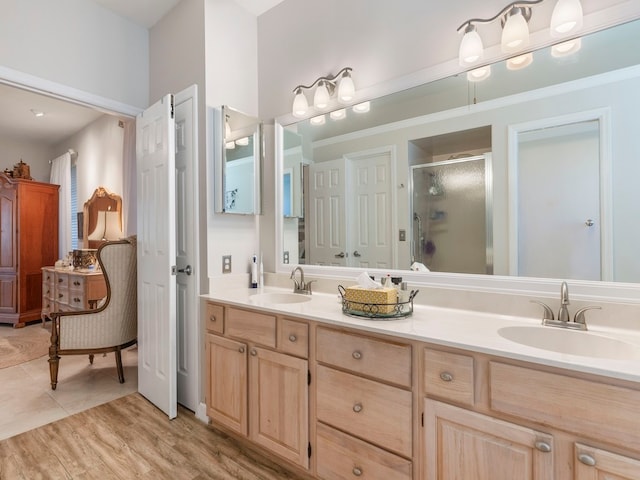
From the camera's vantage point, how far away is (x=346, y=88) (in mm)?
1982

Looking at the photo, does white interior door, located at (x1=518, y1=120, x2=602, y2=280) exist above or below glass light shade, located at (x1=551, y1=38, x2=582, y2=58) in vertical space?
below

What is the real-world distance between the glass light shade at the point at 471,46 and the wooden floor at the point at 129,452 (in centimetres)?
222

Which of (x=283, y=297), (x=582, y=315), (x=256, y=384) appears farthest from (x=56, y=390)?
(x=582, y=315)

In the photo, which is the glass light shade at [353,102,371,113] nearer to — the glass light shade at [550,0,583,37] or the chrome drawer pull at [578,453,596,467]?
the glass light shade at [550,0,583,37]

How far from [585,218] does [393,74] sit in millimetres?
1188

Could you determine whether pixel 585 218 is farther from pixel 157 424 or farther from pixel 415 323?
pixel 157 424

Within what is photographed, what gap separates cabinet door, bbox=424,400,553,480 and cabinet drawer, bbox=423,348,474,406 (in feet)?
0.14

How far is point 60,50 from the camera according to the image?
7.30 ft

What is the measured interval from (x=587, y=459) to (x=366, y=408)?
2.33 feet

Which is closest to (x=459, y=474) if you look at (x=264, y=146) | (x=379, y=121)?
(x=379, y=121)

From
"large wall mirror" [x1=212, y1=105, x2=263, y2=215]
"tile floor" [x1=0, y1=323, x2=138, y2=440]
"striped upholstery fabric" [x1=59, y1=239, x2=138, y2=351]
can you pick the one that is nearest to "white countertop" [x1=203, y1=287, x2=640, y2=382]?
"large wall mirror" [x1=212, y1=105, x2=263, y2=215]

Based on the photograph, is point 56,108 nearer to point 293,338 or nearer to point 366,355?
point 293,338

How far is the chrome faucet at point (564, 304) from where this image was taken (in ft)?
4.23

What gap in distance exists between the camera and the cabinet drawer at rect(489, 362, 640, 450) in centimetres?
88
